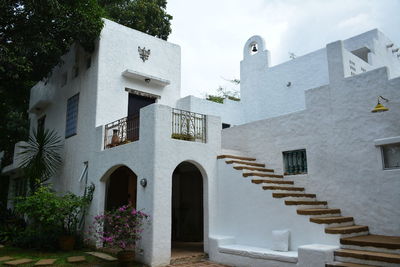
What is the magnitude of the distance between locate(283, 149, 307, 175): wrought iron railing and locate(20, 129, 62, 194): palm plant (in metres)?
7.91

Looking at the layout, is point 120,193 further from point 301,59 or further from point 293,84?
point 301,59

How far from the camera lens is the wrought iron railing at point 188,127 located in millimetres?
9234

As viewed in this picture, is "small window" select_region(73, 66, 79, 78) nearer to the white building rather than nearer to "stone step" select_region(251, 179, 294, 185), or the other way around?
the white building

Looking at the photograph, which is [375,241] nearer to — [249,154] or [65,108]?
[249,154]

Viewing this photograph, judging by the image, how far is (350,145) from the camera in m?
8.20

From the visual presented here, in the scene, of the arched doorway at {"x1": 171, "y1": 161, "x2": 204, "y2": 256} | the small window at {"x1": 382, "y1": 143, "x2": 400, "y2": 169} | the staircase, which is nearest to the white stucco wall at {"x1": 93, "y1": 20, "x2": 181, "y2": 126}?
the arched doorway at {"x1": 171, "y1": 161, "x2": 204, "y2": 256}

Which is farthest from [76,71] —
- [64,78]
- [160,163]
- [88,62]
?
[160,163]

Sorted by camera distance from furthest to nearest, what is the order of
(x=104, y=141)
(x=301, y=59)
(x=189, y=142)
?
1. (x=301, y=59)
2. (x=104, y=141)
3. (x=189, y=142)

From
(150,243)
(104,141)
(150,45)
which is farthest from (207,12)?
(150,243)

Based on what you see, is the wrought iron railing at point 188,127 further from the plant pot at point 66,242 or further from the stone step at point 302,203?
the plant pot at point 66,242

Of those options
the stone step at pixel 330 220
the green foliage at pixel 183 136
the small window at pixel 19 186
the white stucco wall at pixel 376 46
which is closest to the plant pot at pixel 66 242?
the green foliage at pixel 183 136

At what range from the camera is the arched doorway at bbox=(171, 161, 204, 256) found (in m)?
12.4

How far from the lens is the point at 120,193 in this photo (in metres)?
12.3

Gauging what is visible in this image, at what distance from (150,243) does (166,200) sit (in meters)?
1.06
